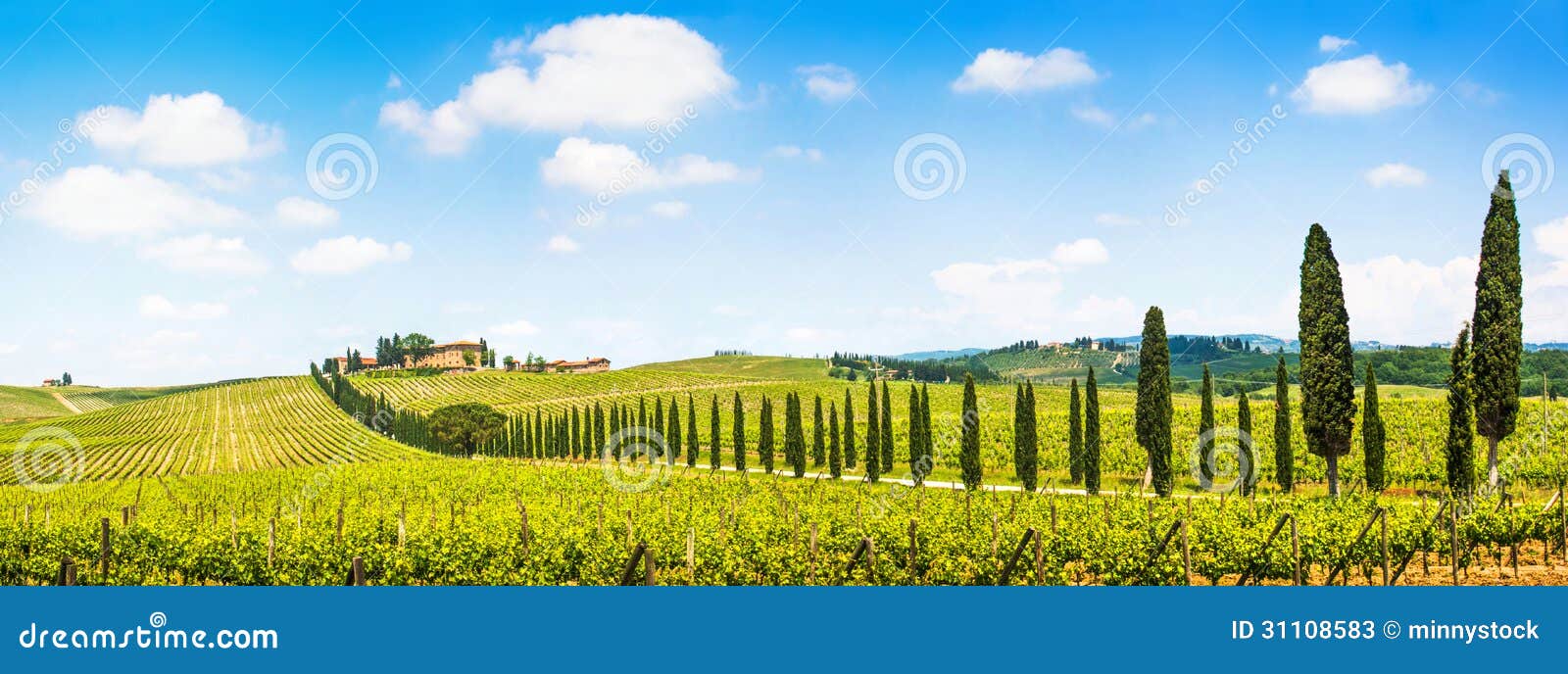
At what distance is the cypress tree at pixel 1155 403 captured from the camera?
3534 cm

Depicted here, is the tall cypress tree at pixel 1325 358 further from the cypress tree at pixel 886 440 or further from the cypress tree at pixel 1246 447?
the cypress tree at pixel 886 440

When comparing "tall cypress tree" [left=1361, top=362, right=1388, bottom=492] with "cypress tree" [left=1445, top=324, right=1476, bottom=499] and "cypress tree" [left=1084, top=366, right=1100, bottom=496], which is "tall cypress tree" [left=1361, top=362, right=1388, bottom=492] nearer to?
"cypress tree" [left=1445, top=324, right=1476, bottom=499]

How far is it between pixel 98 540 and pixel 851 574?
1706cm

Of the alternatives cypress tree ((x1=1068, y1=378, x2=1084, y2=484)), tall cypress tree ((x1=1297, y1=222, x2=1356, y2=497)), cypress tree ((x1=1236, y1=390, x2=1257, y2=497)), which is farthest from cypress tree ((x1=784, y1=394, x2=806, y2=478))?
tall cypress tree ((x1=1297, y1=222, x2=1356, y2=497))

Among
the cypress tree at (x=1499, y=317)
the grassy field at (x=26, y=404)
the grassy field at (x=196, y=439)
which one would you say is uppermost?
the cypress tree at (x=1499, y=317)

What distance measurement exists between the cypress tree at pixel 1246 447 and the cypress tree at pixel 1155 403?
10.1ft

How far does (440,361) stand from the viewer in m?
155

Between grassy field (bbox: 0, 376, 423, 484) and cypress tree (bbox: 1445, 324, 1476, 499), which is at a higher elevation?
cypress tree (bbox: 1445, 324, 1476, 499)

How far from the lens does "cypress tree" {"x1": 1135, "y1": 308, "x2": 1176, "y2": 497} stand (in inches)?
1391

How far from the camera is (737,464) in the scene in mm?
53906

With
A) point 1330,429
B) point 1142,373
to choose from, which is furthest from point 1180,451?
point 1330,429

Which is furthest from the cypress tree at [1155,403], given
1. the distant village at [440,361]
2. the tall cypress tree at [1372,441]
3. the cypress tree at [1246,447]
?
the distant village at [440,361]

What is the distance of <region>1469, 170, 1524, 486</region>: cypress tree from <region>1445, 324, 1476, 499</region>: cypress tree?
34cm

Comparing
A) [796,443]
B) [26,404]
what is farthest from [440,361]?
[796,443]
